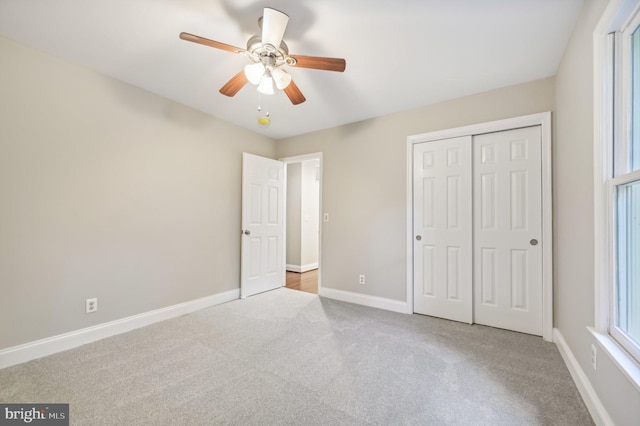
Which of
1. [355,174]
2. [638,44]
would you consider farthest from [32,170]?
[638,44]

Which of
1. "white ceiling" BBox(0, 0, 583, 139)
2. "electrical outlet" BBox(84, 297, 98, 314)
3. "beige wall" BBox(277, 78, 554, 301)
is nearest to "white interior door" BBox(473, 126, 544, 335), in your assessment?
"beige wall" BBox(277, 78, 554, 301)

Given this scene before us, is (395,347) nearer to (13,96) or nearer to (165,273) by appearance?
(165,273)

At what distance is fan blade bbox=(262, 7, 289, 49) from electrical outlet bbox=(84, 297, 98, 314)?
2.60 m

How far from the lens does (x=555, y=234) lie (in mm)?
2365

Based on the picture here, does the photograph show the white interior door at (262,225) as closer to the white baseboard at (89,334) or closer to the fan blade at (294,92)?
the white baseboard at (89,334)

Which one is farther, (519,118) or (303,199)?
(303,199)

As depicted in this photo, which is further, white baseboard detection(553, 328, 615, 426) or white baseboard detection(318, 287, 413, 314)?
white baseboard detection(318, 287, 413, 314)

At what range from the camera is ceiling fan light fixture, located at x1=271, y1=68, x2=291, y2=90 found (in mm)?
1908

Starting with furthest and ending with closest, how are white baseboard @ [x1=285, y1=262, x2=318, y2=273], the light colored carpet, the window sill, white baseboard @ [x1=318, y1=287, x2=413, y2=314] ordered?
white baseboard @ [x1=285, y1=262, x2=318, y2=273] → white baseboard @ [x1=318, y1=287, x2=413, y2=314] → the light colored carpet → the window sill

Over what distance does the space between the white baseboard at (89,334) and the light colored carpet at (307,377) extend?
0.29ft

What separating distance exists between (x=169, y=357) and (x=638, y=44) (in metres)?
3.40

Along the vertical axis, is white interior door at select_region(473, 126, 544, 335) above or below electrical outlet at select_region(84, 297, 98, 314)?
above

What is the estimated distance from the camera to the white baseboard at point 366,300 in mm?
3146

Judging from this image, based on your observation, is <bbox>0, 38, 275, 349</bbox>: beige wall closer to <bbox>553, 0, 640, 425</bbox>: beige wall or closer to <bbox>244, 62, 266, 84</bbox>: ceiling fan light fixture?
<bbox>244, 62, 266, 84</bbox>: ceiling fan light fixture
